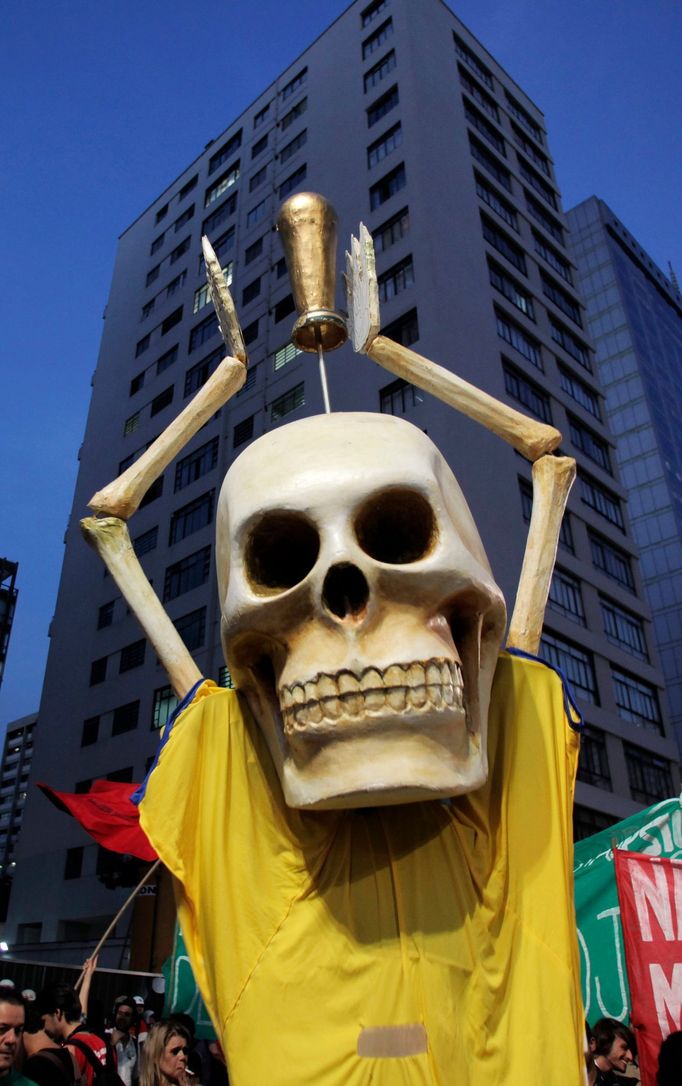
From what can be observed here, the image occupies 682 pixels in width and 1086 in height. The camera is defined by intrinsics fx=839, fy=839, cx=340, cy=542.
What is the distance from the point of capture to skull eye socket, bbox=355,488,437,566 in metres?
2.15

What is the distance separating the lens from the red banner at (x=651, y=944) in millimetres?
3510

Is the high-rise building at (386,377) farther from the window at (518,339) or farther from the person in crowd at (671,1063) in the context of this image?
the person in crowd at (671,1063)

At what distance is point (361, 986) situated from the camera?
6.58 ft

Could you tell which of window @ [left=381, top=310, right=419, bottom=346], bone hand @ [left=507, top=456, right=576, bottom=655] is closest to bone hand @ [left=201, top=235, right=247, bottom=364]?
bone hand @ [left=507, top=456, right=576, bottom=655]

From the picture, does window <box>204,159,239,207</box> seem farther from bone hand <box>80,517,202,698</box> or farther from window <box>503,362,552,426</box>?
bone hand <box>80,517,202,698</box>

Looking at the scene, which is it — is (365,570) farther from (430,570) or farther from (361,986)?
(361,986)

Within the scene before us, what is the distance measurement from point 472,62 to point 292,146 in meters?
6.10

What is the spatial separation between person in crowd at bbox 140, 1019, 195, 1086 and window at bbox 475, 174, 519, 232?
2231 centimetres

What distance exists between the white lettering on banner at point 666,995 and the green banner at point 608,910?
0.62m

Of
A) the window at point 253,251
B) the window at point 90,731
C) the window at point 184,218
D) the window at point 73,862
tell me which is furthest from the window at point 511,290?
the window at point 73,862

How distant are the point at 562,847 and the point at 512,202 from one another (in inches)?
961

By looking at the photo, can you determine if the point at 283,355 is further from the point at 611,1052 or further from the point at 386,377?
the point at 611,1052

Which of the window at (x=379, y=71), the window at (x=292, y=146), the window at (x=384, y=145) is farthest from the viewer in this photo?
the window at (x=292, y=146)

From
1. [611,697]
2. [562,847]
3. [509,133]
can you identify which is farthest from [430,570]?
[509,133]
